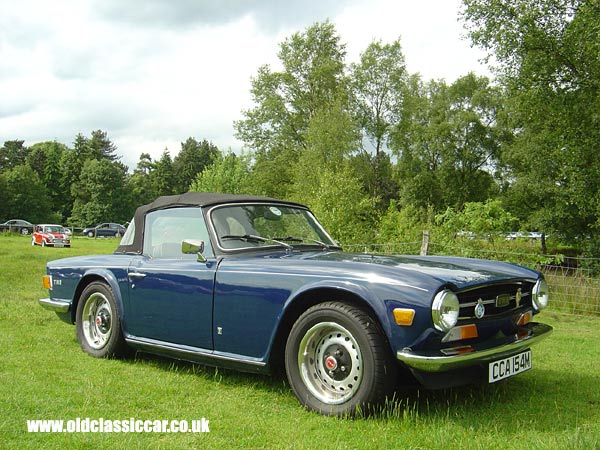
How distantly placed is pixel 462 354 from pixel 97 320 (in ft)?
12.0

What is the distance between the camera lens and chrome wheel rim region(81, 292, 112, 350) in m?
5.40

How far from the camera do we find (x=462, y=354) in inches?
133

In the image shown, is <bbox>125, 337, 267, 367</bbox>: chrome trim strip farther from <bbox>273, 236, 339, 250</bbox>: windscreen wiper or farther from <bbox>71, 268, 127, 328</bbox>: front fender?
<bbox>273, 236, 339, 250</bbox>: windscreen wiper

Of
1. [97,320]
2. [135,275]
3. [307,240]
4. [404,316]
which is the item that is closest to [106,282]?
[97,320]

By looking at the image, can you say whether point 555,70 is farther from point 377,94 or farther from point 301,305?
point 377,94

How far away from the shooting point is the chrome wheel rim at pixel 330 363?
3.62 m

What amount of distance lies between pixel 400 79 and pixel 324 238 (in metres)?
37.1

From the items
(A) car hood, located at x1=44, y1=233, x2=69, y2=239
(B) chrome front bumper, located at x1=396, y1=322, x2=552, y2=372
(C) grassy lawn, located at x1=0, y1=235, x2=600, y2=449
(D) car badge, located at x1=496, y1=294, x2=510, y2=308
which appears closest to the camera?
(C) grassy lawn, located at x1=0, y1=235, x2=600, y2=449

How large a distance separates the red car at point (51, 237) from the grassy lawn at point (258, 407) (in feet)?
101

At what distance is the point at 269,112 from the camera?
39.8 m

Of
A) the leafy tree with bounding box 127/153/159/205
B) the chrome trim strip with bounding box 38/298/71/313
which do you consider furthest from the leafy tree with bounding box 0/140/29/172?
the chrome trim strip with bounding box 38/298/71/313

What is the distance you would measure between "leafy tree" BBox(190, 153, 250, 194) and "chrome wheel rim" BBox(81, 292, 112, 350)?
33713 millimetres

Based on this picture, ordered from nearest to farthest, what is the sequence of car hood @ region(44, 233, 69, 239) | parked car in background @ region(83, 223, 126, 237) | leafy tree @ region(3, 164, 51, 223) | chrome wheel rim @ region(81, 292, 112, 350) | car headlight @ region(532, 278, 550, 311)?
car headlight @ region(532, 278, 550, 311) → chrome wheel rim @ region(81, 292, 112, 350) → car hood @ region(44, 233, 69, 239) → parked car in background @ region(83, 223, 126, 237) → leafy tree @ region(3, 164, 51, 223)

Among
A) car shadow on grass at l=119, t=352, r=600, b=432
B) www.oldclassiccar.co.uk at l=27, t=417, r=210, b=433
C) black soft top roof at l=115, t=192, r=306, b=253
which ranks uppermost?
black soft top roof at l=115, t=192, r=306, b=253
